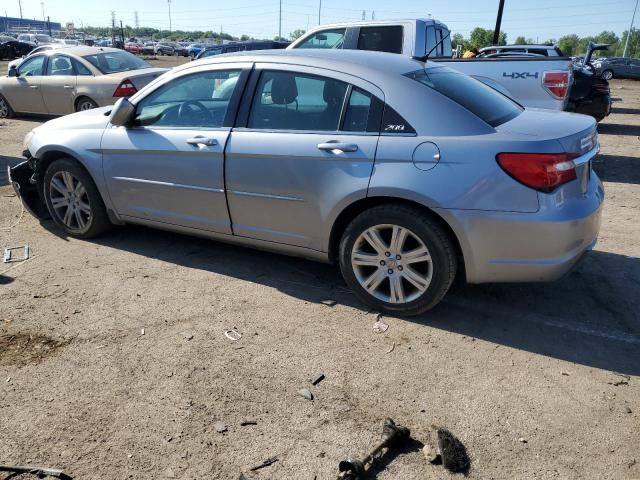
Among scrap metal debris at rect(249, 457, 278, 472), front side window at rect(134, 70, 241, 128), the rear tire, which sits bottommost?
scrap metal debris at rect(249, 457, 278, 472)

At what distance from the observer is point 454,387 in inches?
118

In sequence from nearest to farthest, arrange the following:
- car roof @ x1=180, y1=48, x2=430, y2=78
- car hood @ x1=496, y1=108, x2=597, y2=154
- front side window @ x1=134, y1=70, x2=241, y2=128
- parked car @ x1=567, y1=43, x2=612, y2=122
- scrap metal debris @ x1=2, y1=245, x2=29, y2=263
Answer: car hood @ x1=496, y1=108, x2=597, y2=154 → car roof @ x1=180, y1=48, x2=430, y2=78 → front side window @ x1=134, y1=70, x2=241, y2=128 → scrap metal debris @ x1=2, y1=245, x2=29, y2=263 → parked car @ x1=567, y1=43, x2=612, y2=122

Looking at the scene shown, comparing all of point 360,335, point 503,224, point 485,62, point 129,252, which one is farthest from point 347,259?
point 485,62

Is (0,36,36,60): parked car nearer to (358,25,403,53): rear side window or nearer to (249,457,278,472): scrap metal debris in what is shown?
(358,25,403,53): rear side window

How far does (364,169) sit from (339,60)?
0.89 meters

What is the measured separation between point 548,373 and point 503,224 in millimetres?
920

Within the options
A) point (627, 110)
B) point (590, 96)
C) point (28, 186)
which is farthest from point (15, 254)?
point (627, 110)

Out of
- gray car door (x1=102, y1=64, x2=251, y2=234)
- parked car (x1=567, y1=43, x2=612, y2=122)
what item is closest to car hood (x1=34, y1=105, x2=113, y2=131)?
gray car door (x1=102, y1=64, x2=251, y2=234)

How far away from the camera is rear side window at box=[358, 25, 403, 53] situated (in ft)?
27.9

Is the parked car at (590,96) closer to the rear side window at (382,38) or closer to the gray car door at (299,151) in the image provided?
the rear side window at (382,38)

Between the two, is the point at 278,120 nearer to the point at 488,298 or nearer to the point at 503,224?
the point at 503,224

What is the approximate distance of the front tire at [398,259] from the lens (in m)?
3.45

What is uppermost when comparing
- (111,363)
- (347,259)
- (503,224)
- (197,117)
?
(197,117)

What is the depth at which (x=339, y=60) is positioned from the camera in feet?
12.5
